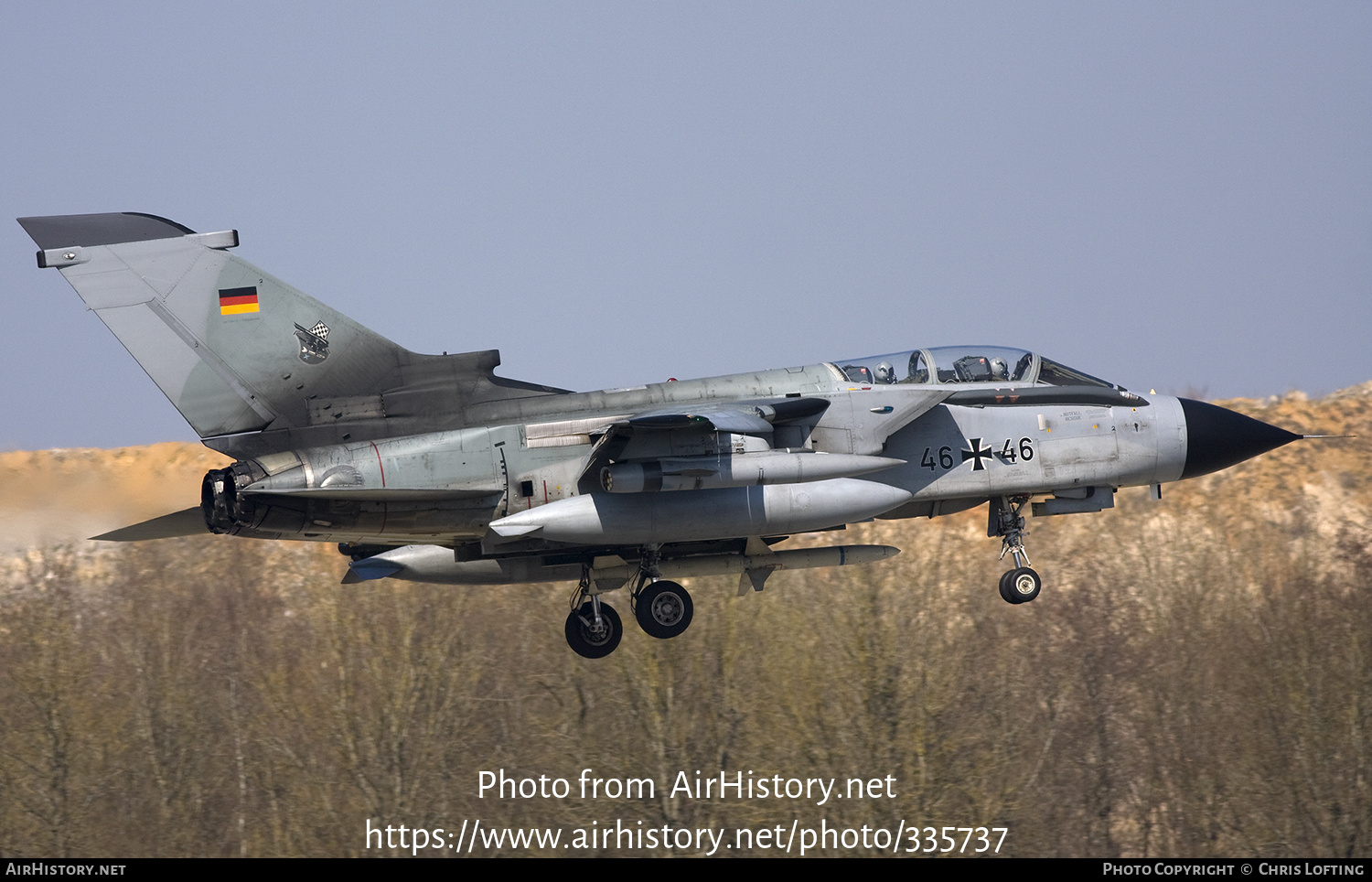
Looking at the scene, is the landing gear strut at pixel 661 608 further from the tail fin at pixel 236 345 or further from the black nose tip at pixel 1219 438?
the black nose tip at pixel 1219 438

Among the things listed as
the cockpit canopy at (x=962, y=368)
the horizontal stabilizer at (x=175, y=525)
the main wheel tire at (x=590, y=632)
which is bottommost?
the main wheel tire at (x=590, y=632)

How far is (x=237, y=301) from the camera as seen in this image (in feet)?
54.0

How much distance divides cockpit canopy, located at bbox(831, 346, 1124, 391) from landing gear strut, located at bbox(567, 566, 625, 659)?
13.7 feet

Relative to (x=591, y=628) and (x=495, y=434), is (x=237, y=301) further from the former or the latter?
(x=591, y=628)

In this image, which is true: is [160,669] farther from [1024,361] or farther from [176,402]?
[1024,361]

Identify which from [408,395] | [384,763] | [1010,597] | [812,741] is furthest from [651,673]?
[408,395]

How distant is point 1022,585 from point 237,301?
987cm

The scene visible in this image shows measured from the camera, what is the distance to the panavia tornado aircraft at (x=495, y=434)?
52.8 ft

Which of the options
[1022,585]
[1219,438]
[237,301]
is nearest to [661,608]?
[1022,585]

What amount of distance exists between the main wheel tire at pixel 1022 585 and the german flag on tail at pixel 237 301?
9538mm

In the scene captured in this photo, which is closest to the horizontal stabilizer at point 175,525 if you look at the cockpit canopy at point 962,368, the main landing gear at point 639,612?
the main landing gear at point 639,612

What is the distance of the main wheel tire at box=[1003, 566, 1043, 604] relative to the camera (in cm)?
1902

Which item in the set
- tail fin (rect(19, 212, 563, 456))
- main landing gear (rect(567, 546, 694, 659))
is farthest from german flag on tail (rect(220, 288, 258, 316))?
main landing gear (rect(567, 546, 694, 659))

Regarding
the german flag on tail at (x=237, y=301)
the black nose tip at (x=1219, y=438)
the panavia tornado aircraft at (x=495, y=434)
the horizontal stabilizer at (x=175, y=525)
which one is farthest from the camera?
the black nose tip at (x=1219, y=438)
